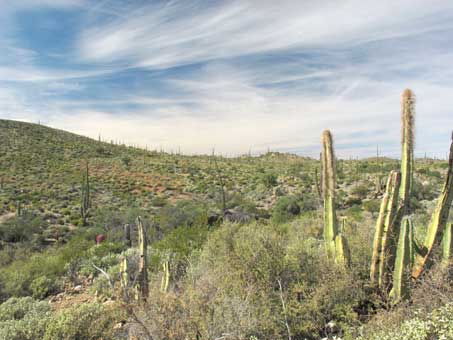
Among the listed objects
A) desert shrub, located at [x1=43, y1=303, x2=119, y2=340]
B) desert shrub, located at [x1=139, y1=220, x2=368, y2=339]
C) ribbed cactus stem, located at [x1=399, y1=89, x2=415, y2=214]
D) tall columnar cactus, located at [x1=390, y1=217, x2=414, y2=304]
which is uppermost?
ribbed cactus stem, located at [x1=399, y1=89, x2=415, y2=214]

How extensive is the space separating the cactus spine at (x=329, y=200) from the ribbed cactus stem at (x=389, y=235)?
69 centimetres

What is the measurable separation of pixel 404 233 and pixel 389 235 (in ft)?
1.40

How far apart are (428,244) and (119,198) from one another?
3010 cm

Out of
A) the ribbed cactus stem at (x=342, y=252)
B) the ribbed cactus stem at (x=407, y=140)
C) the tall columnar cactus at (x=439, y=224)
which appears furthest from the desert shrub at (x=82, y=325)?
the ribbed cactus stem at (x=407, y=140)

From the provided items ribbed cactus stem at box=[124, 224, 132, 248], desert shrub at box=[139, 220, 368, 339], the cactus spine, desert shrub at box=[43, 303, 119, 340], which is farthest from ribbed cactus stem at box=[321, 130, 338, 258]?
ribbed cactus stem at box=[124, 224, 132, 248]

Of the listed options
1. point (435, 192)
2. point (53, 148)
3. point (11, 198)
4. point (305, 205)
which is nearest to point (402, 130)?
point (305, 205)

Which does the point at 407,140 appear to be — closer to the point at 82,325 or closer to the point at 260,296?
the point at 260,296

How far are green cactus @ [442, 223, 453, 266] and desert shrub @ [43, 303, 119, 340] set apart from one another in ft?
18.2

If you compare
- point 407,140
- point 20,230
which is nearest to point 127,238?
point 20,230

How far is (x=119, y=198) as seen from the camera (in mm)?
32875

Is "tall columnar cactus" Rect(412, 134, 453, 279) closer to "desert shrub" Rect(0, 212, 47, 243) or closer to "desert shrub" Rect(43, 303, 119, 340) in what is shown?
"desert shrub" Rect(43, 303, 119, 340)

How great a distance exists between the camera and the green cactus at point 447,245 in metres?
5.61

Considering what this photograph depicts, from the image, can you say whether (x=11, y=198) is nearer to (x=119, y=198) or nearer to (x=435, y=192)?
(x=119, y=198)

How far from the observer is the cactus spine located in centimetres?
662
